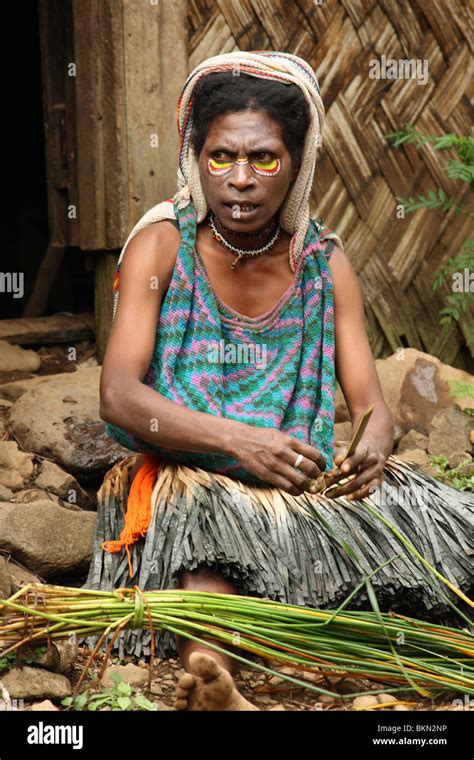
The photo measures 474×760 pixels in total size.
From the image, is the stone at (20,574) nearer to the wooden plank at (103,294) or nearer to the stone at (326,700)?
the stone at (326,700)

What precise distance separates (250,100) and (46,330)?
1.88 metres

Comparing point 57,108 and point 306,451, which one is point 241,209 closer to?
point 306,451

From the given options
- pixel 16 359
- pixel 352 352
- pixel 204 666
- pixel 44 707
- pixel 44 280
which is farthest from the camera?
pixel 44 280

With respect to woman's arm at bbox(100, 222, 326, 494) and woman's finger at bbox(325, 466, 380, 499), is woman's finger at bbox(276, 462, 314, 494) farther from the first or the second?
woman's finger at bbox(325, 466, 380, 499)

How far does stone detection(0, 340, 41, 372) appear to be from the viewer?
445 centimetres

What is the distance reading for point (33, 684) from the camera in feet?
7.93

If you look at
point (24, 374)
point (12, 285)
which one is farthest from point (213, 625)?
point (12, 285)

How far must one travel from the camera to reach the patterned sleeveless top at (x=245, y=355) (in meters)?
3.09

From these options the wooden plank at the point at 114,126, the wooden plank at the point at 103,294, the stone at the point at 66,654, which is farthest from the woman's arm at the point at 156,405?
the wooden plank at the point at 103,294

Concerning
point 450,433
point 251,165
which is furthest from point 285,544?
point 450,433

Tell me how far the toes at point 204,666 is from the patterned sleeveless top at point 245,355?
83 centimetres
